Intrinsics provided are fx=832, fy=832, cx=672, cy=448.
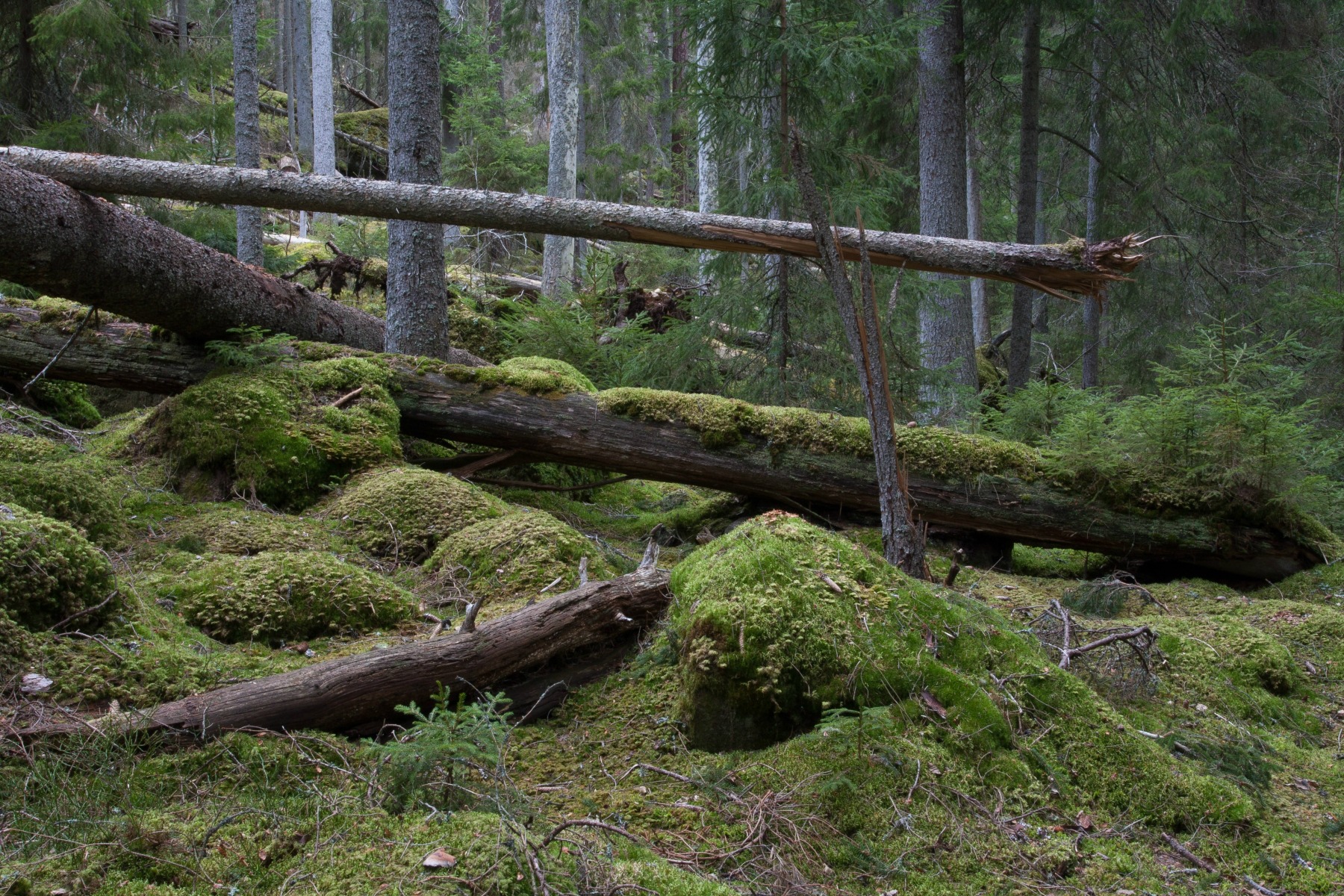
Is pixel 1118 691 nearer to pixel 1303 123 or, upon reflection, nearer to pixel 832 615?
pixel 832 615

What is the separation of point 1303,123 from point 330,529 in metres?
16.6

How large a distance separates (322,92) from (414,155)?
14944 millimetres

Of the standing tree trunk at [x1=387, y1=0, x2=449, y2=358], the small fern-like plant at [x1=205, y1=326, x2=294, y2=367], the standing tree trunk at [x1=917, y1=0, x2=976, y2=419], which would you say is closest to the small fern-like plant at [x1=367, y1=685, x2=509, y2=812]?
the small fern-like plant at [x1=205, y1=326, x2=294, y2=367]

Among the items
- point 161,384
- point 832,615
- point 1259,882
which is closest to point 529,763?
point 832,615

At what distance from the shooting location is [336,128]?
83.2ft

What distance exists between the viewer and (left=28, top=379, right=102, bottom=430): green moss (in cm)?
741

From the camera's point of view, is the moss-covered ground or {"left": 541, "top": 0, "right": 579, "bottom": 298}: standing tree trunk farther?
{"left": 541, "top": 0, "right": 579, "bottom": 298}: standing tree trunk

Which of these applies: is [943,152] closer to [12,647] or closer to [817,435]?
[817,435]

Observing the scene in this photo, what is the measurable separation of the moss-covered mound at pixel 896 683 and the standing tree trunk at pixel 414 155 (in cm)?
531

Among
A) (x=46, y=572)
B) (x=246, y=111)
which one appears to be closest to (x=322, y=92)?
(x=246, y=111)

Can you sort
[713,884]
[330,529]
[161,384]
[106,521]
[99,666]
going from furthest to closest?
[161,384], [330,529], [106,521], [99,666], [713,884]

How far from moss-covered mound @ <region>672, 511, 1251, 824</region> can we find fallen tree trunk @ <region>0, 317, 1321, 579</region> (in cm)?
285

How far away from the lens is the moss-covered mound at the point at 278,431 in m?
5.89

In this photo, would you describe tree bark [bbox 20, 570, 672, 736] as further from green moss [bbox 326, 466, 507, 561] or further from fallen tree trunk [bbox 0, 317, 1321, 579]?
fallen tree trunk [bbox 0, 317, 1321, 579]
